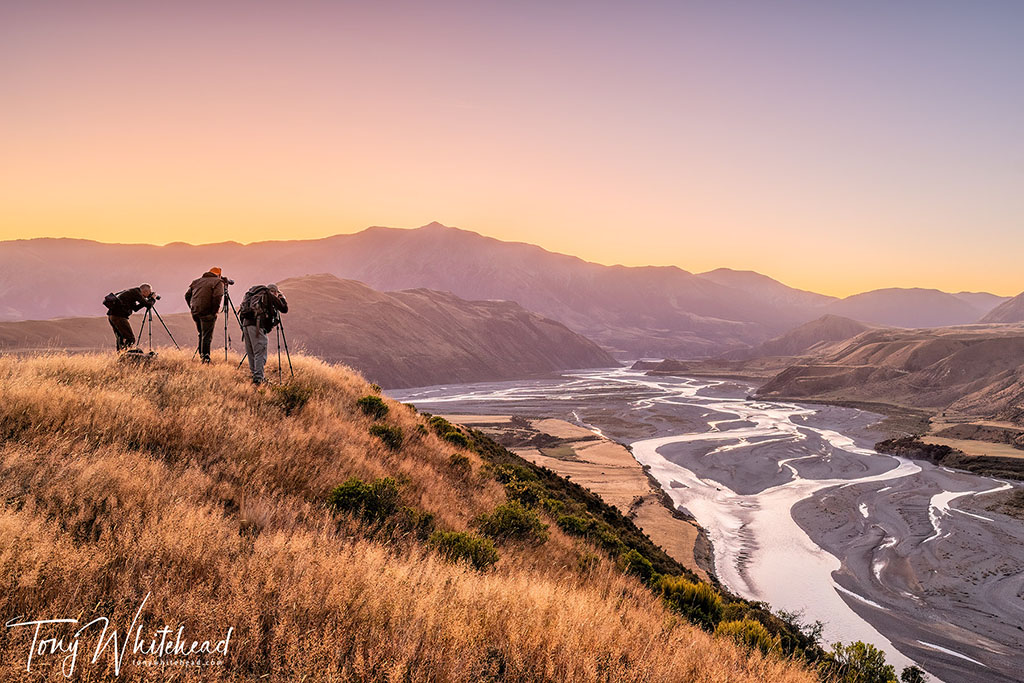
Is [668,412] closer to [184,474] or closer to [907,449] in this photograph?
[907,449]

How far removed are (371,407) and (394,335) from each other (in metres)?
139

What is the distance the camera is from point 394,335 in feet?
488

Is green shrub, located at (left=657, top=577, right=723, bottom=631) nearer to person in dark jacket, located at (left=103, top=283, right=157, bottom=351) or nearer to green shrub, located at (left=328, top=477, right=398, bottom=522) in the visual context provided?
green shrub, located at (left=328, top=477, right=398, bottom=522)

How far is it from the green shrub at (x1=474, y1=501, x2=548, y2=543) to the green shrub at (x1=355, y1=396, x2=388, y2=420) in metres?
5.26

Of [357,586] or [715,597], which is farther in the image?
[715,597]

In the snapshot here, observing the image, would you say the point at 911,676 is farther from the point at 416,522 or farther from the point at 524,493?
the point at 416,522

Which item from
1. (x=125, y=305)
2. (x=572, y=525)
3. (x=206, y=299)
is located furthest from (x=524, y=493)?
(x=125, y=305)

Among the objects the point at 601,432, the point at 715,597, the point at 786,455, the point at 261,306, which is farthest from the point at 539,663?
the point at 601,432

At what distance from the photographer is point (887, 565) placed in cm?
2706

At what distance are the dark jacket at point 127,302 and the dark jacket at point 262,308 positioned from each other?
77.4 inches

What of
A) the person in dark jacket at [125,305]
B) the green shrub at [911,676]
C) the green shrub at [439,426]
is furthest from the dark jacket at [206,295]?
the green shrub at [911,676]

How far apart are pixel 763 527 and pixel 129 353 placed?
35.9 meters
